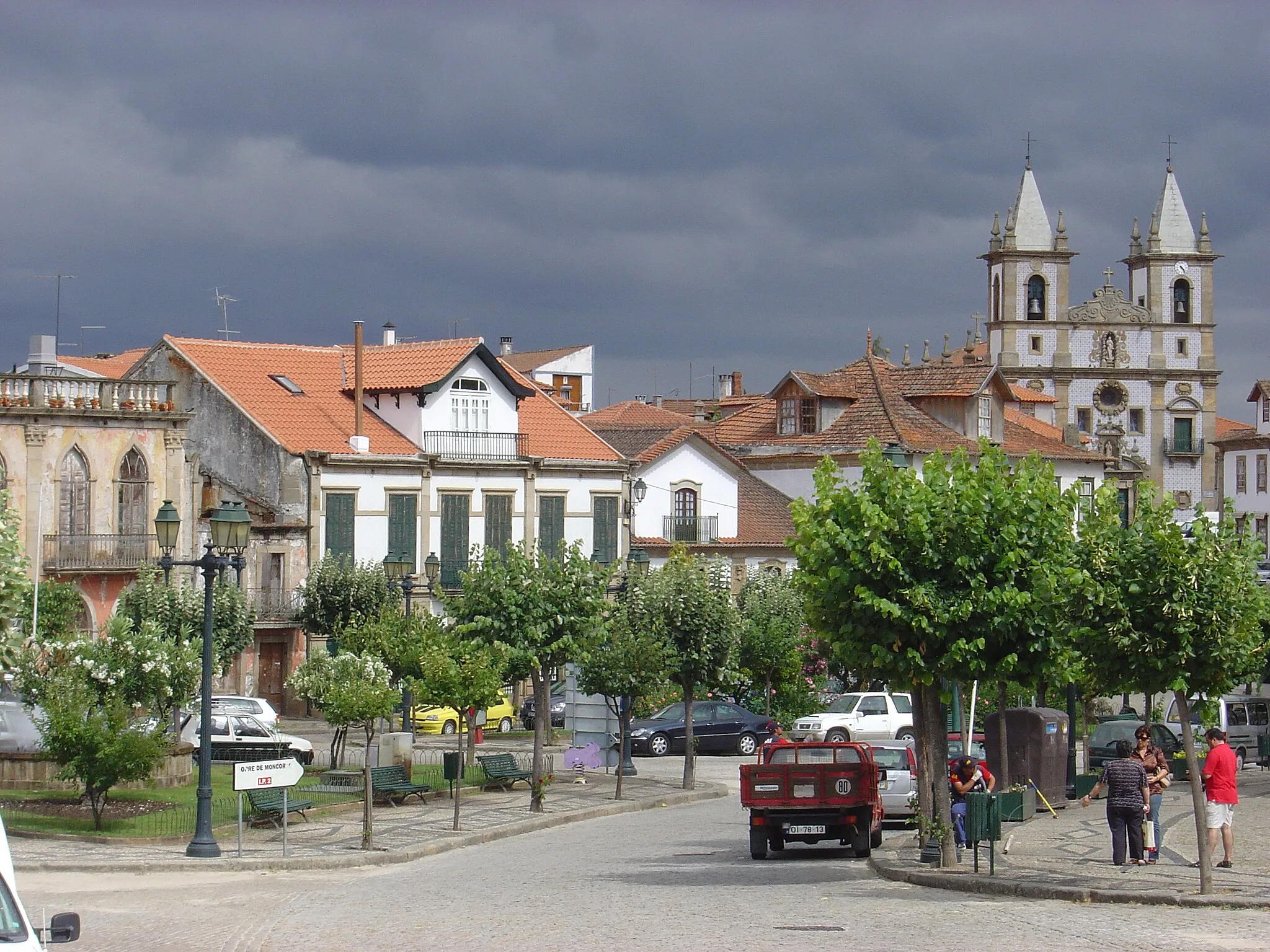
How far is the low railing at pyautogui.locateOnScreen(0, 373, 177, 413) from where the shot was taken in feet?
146

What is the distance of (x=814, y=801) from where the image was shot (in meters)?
24.2

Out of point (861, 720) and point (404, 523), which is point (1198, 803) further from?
point (404, 523)

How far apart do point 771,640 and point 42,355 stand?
21.1m

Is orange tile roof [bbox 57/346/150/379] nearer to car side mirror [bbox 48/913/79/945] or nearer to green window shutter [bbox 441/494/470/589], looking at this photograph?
green window shutter [bbox 441/494/470/589]

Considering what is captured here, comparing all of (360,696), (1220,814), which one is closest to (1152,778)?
(1220,814)

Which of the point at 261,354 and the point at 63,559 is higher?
the point at 261,354

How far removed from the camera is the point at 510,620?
32.3 meters

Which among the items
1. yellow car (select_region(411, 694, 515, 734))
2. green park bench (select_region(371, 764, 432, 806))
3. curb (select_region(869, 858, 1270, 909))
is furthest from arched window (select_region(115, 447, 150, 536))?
curb (select_region(869, 858, 1270, 909))

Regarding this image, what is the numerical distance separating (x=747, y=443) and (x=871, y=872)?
43.3 meters

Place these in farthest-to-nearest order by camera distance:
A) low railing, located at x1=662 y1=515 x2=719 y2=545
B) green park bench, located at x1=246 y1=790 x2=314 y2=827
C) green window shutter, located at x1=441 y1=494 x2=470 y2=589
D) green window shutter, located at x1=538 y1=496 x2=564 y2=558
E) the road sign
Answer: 1. low railing, located at x1=662 y1=515 x2=719 y2=545
2. green window shutter, located at x1=538 y1=496 x2=564 y2=558
3. green window shutter, located at x1=441 y1=494 x2=470 y2=589
4. green park bench, located at x1=246 y1=790 x2=314 y2=827
5. the road sign

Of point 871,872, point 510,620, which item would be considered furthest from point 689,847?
point 510,620

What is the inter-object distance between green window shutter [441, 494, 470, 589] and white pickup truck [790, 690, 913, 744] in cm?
1421

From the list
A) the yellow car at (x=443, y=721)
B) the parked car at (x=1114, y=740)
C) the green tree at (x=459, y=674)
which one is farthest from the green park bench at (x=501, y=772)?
the parked car at (x=1114, y=740)

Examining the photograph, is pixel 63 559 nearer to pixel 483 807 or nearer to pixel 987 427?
pixel 483 807
